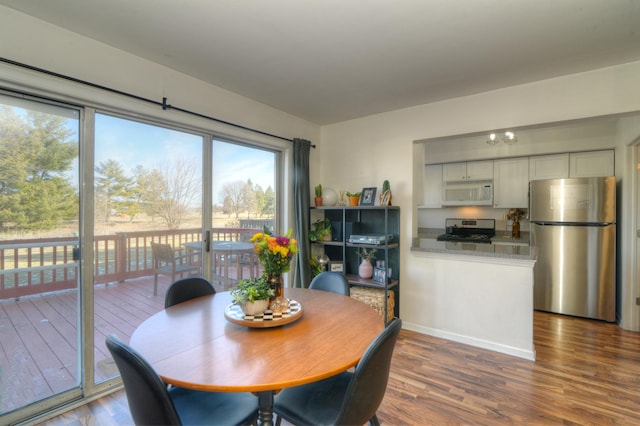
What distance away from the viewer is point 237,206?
10.0 feet

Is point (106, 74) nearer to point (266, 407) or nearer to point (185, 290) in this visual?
point (185, 290)

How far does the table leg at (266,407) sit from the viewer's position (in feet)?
4.14

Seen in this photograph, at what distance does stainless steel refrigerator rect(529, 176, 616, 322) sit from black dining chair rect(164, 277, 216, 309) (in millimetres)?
3915

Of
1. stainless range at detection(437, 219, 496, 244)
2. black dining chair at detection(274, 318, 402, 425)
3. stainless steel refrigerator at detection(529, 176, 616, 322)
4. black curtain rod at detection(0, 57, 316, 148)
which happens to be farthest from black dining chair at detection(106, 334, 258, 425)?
stainless range at detection(437, 219, 496, 244)

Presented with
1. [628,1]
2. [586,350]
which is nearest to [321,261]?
[586,350]

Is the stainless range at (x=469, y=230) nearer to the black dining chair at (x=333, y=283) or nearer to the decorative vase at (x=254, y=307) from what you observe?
the black dining chair at (x=333, y=283)

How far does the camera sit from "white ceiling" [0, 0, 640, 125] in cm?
165

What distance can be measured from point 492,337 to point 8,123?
13.1ft

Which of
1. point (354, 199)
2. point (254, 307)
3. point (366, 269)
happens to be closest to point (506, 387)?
point (366, 269)

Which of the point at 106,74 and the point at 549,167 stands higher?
the point at 106,74

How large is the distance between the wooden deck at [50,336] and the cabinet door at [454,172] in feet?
14.4

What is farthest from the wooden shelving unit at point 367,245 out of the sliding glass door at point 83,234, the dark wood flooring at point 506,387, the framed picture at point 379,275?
the sliding glass door at point 83,234

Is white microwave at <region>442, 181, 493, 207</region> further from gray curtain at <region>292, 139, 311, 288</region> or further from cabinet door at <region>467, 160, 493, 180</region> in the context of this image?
gray curtain at <region>292, 139, 311, 288</region>

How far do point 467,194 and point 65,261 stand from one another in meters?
4.76
